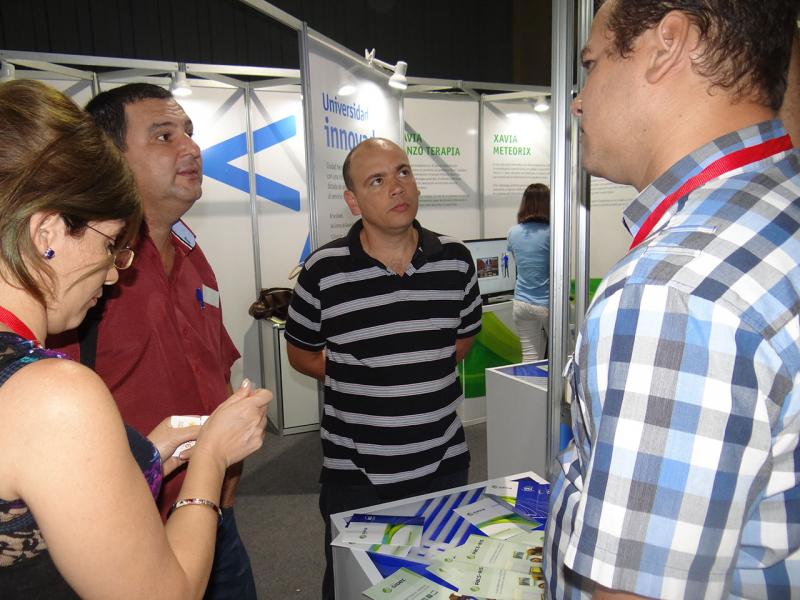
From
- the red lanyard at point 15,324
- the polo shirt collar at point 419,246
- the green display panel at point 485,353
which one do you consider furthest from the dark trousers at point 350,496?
the green display panel at point 485,353

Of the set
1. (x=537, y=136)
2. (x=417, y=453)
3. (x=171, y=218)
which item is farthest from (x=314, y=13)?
(x=417, y=453)

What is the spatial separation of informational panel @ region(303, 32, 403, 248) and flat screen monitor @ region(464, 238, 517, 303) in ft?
5.66

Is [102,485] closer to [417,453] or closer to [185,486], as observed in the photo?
[185,486]

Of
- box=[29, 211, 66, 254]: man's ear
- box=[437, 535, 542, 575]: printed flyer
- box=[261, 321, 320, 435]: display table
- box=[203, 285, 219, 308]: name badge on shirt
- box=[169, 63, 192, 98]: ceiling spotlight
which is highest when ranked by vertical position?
box=[169, 63, 192, 98]: ceiling spotlight

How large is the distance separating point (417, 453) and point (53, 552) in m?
1.31

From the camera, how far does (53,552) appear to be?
0.70 m

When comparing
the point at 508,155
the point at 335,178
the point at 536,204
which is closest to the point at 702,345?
the point at 335,178

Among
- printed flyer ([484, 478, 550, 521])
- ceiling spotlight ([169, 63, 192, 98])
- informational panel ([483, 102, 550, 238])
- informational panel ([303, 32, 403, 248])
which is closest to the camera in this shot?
printed flyer ([484, 478, 550, 521])

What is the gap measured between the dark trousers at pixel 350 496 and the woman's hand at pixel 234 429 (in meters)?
0.88

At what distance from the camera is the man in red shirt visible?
1394 millimetres

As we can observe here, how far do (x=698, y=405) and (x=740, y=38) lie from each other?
1.69ft

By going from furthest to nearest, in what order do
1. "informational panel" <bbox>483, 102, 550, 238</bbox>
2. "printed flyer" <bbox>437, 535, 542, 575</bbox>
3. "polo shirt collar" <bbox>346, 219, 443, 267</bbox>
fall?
"informational panel" <bbox>483, 102, 550, 238</bbox> < "polo shirt collar" <bbox>346, 219, 443, 267</bbox> < "printed flyer" <bbox>437, 535, 542, 575</bbox>

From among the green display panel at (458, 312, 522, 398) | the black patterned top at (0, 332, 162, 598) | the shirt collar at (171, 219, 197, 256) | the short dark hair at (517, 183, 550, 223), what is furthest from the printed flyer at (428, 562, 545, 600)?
the short dark hair at (517, 183, 550, 223)

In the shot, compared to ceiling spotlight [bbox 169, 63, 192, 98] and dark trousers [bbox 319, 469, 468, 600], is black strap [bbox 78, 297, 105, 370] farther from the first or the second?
ceiling spotlight [bbox 169, 63, 192, 98]
